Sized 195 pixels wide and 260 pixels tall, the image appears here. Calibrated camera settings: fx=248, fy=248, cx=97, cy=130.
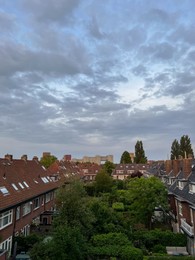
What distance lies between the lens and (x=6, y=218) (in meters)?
21.3

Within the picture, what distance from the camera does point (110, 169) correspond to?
283ft

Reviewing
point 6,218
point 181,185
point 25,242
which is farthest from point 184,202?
point 6,218

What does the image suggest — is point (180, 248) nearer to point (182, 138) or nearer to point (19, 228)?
point (19, 228)

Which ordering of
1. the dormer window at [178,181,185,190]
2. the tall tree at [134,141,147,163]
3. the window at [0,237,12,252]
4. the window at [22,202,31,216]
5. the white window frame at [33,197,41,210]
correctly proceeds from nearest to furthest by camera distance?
the window at [0,237,12,252] → the window at [22,202,31,216] → the white window frame at [33,197,41,210] → the dormer window at [178,181,185,190] → the tall tree at [134,141,147,163]

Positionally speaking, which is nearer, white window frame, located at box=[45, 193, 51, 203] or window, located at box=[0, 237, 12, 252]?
window, located at box=[0, 237, 12, 252]

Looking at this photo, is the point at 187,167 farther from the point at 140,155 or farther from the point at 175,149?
the point at 140,155

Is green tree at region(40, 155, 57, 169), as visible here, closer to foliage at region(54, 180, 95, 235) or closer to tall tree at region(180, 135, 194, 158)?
tall tree at region(180, 135, 194, 158)

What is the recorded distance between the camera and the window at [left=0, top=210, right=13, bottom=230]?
792 inches

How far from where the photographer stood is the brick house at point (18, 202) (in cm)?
2103

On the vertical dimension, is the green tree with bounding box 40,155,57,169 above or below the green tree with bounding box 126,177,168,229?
above

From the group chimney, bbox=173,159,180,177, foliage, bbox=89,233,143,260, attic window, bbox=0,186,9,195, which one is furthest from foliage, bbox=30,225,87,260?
chimney, bbox=173,159,180,177

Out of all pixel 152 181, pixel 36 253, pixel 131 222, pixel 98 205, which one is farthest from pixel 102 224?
pixel 36 253

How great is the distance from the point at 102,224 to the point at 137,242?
155 inches

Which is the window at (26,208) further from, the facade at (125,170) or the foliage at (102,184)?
the facade at (125,170)
